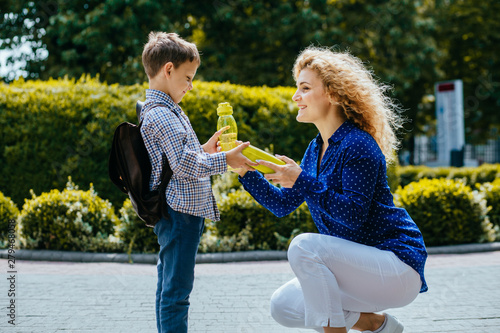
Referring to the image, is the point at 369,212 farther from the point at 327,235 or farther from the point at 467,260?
the point at 467,260

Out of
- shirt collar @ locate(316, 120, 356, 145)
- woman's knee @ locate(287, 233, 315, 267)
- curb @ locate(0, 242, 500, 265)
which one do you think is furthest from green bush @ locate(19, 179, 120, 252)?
shirt collar @ locate(316, 120, 356, 145)

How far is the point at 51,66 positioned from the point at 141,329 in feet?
46.7

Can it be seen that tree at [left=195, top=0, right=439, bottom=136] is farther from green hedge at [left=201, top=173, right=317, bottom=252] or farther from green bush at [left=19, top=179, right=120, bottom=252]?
green bush at [left=19, top=179, right=120, bottom=252]

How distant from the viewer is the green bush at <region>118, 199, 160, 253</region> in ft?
22.9

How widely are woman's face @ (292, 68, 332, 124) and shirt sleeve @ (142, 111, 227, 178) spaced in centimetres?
57

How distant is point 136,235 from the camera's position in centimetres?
698

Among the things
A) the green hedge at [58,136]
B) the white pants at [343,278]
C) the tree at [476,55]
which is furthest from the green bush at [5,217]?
the tree at [476,55]

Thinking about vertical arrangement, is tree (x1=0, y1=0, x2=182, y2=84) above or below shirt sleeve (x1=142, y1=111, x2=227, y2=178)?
above

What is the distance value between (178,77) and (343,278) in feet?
4.82

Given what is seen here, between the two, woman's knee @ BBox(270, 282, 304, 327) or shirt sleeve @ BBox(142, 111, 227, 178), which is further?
woman's knee @ BBox(270, 282, 304, 327)

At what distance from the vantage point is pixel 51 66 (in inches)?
637

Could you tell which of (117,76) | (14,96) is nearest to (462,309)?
(14,96)

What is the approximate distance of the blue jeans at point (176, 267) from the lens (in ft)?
9.18

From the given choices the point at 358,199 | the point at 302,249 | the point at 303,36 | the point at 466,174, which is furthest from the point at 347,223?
the point at 303,36
